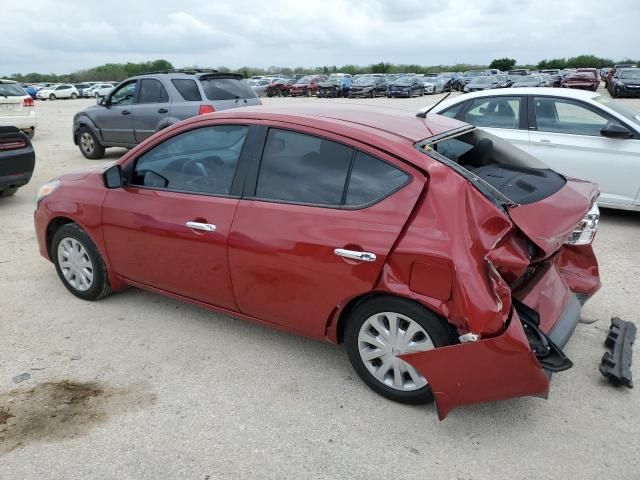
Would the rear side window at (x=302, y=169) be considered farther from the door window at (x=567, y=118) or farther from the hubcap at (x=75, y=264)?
the door window at (x=567, y=118)

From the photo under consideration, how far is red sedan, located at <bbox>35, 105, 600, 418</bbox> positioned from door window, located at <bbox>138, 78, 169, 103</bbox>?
6.48m

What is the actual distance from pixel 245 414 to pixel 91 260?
2038 millimetres

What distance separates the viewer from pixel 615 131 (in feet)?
20.1

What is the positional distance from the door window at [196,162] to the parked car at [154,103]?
5721 millimetres

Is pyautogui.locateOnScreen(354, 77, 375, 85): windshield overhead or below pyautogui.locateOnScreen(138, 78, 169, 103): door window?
below

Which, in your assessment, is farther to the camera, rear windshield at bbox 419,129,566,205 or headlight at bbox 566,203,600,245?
headlight at bbox 566,203,600,245

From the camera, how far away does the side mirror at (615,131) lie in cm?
611

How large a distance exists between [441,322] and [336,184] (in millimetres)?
960

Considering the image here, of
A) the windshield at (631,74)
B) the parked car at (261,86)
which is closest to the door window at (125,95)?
the windshield at (631,74)

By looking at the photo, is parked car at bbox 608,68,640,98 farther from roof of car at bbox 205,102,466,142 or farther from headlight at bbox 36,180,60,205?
headlight at bbox 36,180,60,205

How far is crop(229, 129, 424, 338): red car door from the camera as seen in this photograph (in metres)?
2.86

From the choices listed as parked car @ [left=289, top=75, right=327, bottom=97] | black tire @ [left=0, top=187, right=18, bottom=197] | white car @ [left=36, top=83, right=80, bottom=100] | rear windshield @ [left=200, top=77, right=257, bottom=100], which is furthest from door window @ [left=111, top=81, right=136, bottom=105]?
white car @ [left=36, top=83, right=80, bottom=100]

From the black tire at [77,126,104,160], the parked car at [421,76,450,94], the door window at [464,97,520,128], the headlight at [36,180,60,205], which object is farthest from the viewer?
the parked car at [421,76,450,94]

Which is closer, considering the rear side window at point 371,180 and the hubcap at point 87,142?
the rear side window at point 371,180
